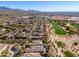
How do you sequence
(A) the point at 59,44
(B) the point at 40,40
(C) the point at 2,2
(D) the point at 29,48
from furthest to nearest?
(A) the point at 59,44 → (B) the point at 40,40 → (D) the point at 29,48 → (C) the point at 2,2

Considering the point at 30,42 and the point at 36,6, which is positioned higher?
the point at 36,6

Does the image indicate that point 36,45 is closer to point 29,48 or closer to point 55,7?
point 29,48

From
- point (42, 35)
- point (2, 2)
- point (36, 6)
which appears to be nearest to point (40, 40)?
point (42, 35)

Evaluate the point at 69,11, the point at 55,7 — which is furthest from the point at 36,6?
the point at 69,11

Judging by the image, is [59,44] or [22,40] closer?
[22,40]

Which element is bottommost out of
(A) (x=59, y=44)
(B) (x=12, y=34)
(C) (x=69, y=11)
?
(A) (x=59, y=44)

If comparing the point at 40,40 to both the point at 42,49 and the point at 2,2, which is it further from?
the point at 2,2

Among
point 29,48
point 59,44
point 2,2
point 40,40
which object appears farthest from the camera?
point 59,44
